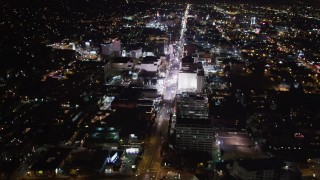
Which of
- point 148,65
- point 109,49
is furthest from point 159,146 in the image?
point 109,49

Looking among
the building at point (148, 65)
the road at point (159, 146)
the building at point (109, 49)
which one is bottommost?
the road at point (159, 146)

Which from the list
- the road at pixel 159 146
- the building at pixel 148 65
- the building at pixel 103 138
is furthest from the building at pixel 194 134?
the building at pixel 148 65

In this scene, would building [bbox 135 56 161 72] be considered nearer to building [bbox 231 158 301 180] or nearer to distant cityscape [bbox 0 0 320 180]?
distant cityscape [bbox 0 0 320 180]

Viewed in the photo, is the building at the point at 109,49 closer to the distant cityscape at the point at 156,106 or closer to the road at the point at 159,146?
the distant cityscape at the point at 156,106

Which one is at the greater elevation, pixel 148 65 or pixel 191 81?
pixel 148 65

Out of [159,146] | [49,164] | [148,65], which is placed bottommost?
[159,146]

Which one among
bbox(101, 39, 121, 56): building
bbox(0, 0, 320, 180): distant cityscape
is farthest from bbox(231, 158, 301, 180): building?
bbox(101, 39, 121, 56): building

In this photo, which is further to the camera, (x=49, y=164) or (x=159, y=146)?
(x=159, y=146)

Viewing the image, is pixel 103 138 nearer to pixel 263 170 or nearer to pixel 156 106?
pixel 156 106

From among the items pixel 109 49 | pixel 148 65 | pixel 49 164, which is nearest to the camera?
pixel 49 164

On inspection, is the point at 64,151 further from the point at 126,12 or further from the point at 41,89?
the point at 126,12
